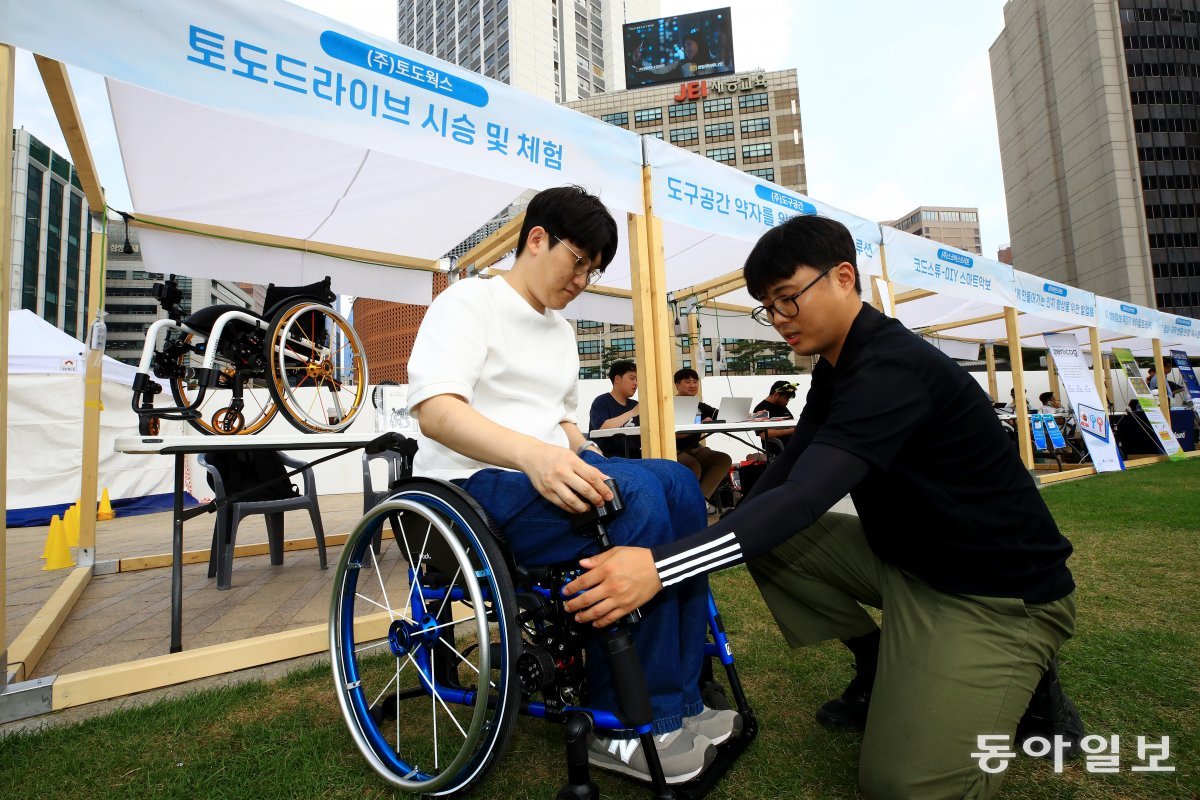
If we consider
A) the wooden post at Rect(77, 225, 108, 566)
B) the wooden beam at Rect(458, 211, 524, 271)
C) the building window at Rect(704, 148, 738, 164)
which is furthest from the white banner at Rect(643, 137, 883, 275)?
the building window at Rect(704, 148, 738, 164)

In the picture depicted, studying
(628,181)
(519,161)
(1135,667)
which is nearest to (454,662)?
(1135,667)

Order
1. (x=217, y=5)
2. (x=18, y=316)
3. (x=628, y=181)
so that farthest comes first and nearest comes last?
(x=18, y=316) < (x=628, y=181) < (x=217, y=5)

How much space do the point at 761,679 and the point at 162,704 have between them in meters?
1.68

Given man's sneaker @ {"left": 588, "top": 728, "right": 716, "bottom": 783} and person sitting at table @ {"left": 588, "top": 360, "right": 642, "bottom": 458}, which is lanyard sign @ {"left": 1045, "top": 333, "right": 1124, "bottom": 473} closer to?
person sitting at table @ {"left": 588, "top": 360, "right": 642, "bottom": 458}

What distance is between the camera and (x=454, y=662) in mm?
1394

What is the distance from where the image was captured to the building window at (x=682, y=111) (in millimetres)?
53469

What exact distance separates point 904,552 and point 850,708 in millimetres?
473

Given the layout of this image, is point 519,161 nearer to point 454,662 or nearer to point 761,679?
point 454,662

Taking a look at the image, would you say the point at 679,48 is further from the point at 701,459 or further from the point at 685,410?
the point at 685,410

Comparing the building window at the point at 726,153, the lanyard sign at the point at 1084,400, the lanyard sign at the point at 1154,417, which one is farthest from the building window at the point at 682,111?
the lanyard sign at the point at 1084,400

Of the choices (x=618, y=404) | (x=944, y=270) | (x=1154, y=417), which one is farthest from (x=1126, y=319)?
(x=618, y=404)

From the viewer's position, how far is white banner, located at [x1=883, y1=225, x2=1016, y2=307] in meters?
4.88

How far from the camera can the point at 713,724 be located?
1.11m

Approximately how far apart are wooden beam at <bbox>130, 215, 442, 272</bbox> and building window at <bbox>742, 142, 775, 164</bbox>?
173 ft
